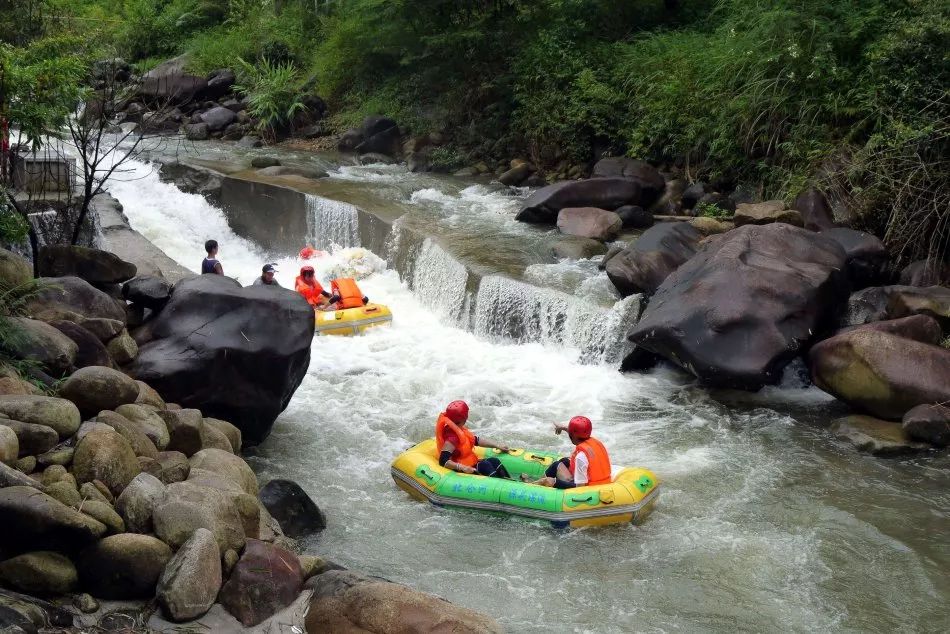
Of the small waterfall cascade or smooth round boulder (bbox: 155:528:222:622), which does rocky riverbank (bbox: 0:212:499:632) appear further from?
the small waterfall cascade

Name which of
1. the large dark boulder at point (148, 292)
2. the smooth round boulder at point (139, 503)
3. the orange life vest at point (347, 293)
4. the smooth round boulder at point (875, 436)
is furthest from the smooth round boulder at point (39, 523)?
the orange life vest at point (347, 293)

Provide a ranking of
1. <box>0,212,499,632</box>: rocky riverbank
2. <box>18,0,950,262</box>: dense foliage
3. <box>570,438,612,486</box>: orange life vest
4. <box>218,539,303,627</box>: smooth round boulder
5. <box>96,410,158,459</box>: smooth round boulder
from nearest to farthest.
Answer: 1. <box>0,212,499,632</box>: rocky riverbank
2. <box>218,539,303,627</box>: smooth round boulder
3. <box>96,410,158,459</box>: smooth round boulder
4. <box>570,438,612,486</box>: orange life vest
5. <box>18,0,950,262</box>: dense foliage

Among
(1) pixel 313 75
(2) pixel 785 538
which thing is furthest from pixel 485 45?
(2) pixel 785 538

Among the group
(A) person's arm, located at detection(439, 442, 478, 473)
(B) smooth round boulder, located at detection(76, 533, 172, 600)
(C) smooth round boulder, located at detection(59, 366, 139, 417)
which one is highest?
(C) smooth round boulder, located at detection(59, 366, 139, 417)

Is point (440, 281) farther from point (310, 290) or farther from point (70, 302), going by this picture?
point (70, 302)

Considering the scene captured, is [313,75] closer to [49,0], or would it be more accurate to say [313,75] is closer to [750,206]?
[49,0]

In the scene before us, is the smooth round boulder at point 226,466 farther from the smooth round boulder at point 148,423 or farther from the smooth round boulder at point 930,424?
the smooth round boulder at point 930,424

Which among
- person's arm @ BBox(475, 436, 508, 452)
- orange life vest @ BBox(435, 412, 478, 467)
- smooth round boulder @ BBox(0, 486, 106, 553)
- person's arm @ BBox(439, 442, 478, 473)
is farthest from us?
person's arm @ BBox(475, 436, 508, 452)

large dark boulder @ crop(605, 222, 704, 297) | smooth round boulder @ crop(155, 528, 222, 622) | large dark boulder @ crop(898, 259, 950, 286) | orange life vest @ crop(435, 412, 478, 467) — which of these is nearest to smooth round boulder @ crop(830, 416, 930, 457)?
large dark boulder @ crop(898, 259, 950, 286)

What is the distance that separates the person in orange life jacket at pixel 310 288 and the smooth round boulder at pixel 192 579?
7.47 meters

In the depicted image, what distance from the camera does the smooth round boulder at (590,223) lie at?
13.9m

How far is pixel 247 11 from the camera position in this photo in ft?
89.6

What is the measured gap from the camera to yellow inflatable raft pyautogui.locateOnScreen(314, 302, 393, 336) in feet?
39.6

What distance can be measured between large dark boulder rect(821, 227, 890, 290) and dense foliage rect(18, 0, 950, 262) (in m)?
0.32
